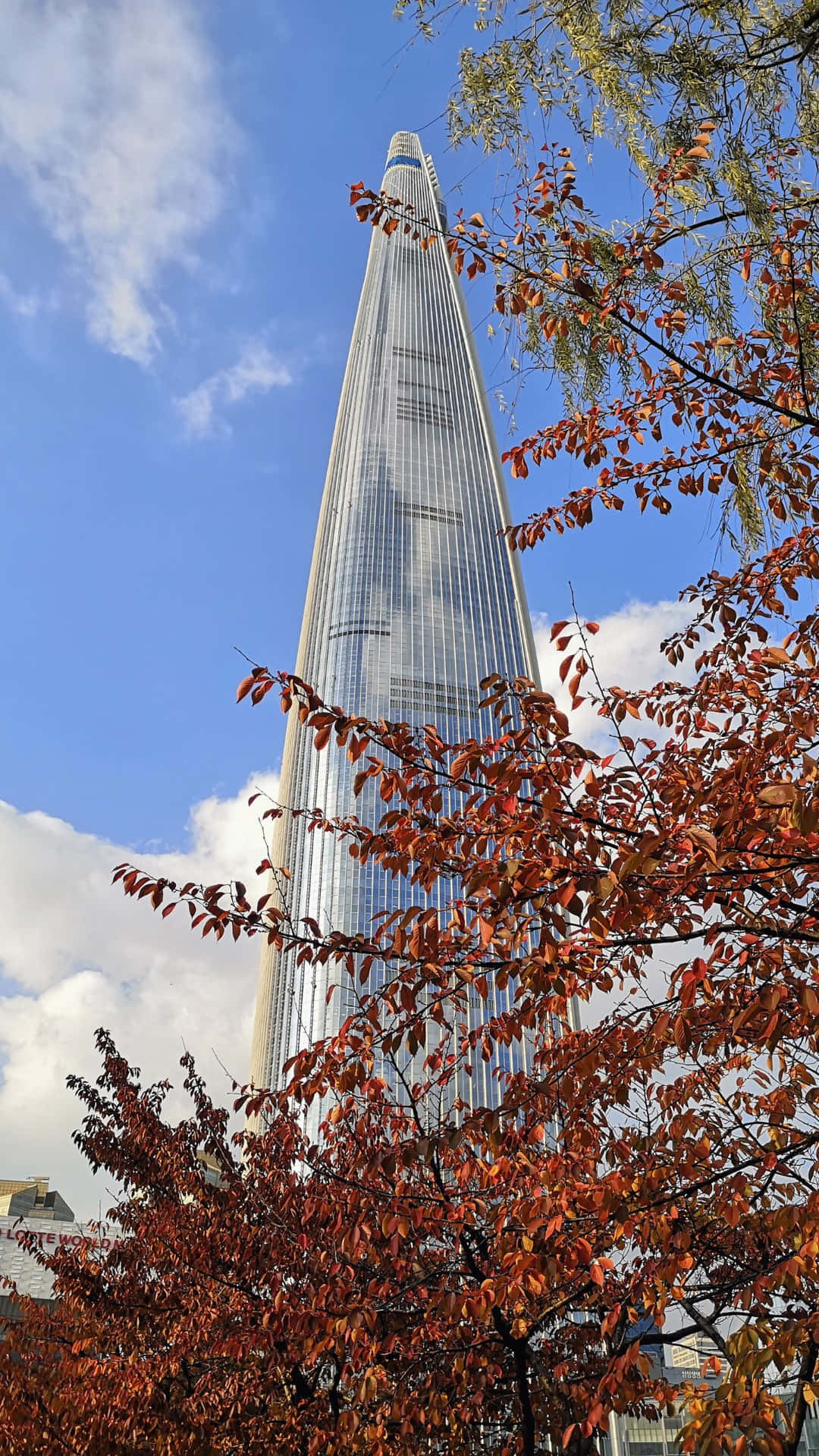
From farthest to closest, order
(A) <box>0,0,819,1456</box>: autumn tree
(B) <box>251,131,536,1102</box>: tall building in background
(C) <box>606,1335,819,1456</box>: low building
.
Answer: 1. (B) <box>251,131,536,1102</box>: tall building in background
2. (C) <box>606,1335,819,1456</box>: low building
3. (A) <box>0,0,819,1456</box>: autumn tree

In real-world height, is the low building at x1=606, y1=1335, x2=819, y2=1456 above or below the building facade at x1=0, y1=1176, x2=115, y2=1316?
below

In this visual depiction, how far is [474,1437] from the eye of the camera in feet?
20.7

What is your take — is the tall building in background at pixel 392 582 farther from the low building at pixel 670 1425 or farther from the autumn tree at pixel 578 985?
the autumn tree at pixel 578 985

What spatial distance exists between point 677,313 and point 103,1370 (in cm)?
782

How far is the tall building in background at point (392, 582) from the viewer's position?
250 feet

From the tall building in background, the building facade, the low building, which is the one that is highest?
the tall building in background

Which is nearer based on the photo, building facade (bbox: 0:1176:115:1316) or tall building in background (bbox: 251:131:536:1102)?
building facade (bbox: 0:1176:115:1316)

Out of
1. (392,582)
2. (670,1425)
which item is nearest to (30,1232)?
(670,1425)

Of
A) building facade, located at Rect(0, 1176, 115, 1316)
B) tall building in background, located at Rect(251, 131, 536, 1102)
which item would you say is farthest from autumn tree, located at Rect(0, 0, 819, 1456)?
tall building in background, located at Rect(251, 131, 536, 1102)

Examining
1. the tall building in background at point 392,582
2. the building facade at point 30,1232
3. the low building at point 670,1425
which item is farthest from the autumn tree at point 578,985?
the tall building in background at point 392,582

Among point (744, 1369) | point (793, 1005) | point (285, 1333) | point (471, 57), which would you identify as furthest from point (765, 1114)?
point (471, 57)

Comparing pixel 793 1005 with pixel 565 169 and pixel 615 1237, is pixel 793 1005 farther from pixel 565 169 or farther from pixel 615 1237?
pixel 565 169

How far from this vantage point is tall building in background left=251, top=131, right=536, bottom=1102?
76.2 m

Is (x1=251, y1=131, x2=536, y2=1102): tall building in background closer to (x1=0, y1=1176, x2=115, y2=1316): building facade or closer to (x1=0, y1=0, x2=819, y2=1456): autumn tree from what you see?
(x1=0, y1=1176, x2=115, y2=1316): building facade
